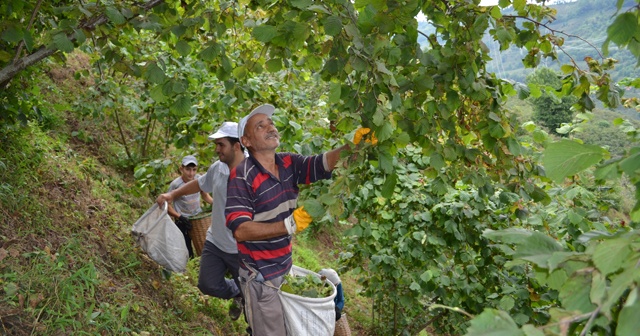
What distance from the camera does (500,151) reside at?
303 centimetres

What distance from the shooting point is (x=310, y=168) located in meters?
3.47

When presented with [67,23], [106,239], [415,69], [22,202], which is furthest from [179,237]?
[415,69]

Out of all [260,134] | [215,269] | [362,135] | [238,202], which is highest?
[362,135]

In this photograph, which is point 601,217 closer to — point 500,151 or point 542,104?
point 500,151

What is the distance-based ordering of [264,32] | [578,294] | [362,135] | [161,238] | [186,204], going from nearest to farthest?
[578,294], [264,32], [362,135], [161,238], [186,204]

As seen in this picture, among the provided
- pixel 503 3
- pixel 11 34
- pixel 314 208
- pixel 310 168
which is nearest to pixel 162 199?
pixel 310 168

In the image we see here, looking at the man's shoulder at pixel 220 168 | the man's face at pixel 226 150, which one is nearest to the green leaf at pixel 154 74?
the man's face at pixel 226 150

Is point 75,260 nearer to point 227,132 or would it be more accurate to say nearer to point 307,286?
point 227,132

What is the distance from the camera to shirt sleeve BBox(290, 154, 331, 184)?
136 inches

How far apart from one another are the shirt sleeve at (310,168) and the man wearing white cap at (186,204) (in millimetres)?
1745

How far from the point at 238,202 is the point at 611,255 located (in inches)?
99.1

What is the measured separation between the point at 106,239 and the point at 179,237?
84 centimetres

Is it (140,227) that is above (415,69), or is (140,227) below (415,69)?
below

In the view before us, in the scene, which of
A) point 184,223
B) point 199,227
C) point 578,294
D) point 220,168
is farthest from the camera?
point 184,223
